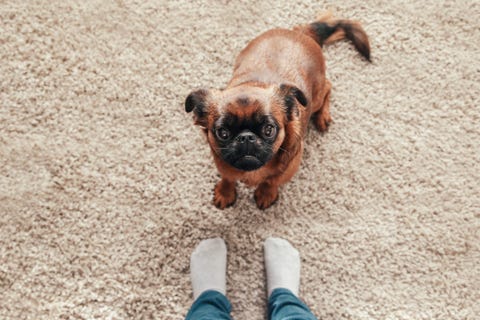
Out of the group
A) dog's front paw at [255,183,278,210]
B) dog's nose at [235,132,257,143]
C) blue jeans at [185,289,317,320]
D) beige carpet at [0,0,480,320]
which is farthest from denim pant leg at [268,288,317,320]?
dog's nose at [235,132,257,143]

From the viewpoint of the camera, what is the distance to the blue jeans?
1.91m

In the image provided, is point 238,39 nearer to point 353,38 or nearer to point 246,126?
point 353,38

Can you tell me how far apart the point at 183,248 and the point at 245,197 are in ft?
1.27

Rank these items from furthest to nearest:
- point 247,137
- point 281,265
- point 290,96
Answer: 1. point 281,265
2. point 290,96
3. point 247,137

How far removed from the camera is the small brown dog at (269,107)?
159 cm

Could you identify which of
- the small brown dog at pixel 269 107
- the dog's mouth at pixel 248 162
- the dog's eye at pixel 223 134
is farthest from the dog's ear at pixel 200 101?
the dog's mouth at pixel 248 162

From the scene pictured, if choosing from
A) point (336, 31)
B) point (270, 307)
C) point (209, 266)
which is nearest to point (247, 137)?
point (209, 266)

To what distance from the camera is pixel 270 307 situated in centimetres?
206

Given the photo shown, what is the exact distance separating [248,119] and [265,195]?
0.65 metres

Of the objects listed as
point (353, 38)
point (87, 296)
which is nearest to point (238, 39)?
point (353, 38)

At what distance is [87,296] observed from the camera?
6.88 ft

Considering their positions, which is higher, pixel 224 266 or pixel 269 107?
pixel 269 107

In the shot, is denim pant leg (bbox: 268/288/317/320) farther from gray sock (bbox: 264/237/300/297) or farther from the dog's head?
the dog's head

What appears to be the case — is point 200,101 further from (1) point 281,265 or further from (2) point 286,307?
(2) point 286,307
